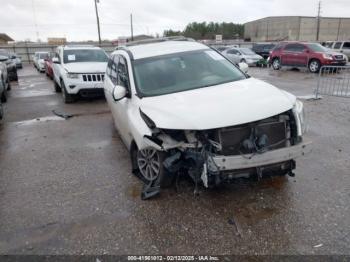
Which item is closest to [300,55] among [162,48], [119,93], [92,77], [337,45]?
[337,45]

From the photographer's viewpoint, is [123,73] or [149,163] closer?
[149,163]

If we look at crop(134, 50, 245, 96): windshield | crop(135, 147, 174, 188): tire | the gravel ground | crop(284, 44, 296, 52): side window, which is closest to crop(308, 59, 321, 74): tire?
crop(284, 44, 296, 52): side window

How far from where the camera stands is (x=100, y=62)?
388 inches

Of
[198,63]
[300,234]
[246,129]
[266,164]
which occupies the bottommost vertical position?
[300,234]

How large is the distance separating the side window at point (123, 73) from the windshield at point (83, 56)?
221 inches

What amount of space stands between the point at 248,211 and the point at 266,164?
0.61 meters

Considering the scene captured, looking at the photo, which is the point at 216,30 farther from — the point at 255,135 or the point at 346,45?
the point at 255,135

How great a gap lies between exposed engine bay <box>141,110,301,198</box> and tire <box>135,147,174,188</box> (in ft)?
0.53

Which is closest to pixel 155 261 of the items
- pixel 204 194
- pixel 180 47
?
pixel 204 194

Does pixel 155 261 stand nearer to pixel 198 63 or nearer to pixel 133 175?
pixel 133 175

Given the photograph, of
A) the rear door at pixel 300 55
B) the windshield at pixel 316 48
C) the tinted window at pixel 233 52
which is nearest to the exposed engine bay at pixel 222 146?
the windshield at pixel 316 48

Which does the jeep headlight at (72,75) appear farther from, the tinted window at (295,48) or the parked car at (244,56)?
the parked car at (244,56)

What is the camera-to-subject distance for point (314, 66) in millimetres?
16688

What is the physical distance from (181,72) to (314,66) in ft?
49.8
